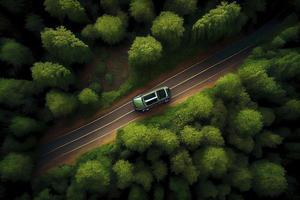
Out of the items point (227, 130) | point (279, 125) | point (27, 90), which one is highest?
point (27, 90)

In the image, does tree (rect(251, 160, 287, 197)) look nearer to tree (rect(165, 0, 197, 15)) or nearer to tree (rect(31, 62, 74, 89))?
tree (rect(165, 0, 197, 15))

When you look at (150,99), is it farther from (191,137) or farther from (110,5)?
(110,5)

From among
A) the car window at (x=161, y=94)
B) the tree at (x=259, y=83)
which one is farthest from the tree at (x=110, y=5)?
the tree at (x=259, y=83)

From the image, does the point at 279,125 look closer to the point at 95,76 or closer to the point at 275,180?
the point at 275,180

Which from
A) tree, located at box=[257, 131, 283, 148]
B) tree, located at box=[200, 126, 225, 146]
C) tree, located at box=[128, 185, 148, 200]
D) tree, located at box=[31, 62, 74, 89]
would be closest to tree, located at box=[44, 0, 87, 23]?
tree, located at box=[31, 62, 74, 89]

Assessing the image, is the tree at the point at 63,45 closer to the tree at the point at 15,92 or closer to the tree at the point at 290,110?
the tree at the point at 15,92

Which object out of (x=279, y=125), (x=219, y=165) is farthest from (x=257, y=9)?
(x=219, y=165)
